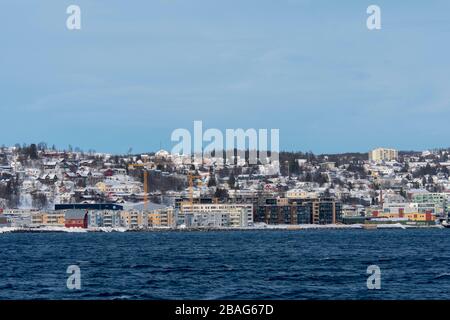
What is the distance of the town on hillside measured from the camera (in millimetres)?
125438

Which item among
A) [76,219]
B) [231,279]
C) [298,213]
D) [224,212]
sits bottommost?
[231,279]

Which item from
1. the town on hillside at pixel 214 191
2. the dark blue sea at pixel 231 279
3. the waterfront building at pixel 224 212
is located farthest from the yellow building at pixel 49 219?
the dark blue sea at pixel 231 279

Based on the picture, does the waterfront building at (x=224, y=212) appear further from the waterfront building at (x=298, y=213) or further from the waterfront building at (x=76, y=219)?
the waterfront building at (x=76, y=219)

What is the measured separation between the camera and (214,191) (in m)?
154

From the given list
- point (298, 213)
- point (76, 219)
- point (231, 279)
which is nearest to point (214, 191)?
point (298, 213)

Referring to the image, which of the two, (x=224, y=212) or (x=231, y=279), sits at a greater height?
(x=224, y=212)

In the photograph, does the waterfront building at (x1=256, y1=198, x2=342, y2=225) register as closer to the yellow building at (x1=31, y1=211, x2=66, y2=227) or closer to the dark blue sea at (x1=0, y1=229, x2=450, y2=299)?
the yellow building at (x1=31, y1=211, x2=66, y2=227)

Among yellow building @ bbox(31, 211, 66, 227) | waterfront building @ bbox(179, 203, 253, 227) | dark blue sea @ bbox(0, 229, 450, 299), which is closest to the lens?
dark blue sea @ bbox(0, 229, 450, 299)

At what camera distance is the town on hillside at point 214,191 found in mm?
125438

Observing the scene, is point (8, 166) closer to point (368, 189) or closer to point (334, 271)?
point (368, 189)

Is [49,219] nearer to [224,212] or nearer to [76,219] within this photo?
[76,219]

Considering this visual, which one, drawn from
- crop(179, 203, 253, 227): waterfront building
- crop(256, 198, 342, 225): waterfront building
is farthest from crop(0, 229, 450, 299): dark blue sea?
crop(256, 198, 342, 225): waterfront building

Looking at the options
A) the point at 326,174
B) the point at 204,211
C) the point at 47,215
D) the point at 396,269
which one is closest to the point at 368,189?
the point at 326,174

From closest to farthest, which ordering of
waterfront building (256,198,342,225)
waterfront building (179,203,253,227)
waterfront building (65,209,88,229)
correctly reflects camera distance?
1. waterfront building (65,209,88,229)
2. waterfront building (179,203,253,227)
3. waterfront building (256,198,342,225)
